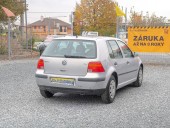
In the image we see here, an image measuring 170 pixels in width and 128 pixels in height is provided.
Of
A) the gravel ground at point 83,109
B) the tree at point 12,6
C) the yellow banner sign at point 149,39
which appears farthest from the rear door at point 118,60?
the tree at point 12,6

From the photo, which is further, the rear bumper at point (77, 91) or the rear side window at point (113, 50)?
the rear side window at point (113, 50)

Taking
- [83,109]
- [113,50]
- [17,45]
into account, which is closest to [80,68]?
[83,109]

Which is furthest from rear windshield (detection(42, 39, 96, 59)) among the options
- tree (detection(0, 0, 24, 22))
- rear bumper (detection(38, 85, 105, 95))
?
tree (detection(0, 0, 24, 22))

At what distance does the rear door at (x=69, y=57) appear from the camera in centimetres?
757

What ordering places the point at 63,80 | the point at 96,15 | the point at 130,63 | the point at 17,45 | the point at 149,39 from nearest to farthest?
the point at 63,80, the point at 130,63, the point at 149,39, the point at 17,45, the point at 96,15

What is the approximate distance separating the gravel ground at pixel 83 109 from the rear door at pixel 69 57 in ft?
2.60

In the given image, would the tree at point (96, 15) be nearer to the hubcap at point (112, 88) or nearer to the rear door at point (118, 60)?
the rear door at point (118, 60)

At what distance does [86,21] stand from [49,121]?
3512 cm

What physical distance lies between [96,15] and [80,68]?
107 ft

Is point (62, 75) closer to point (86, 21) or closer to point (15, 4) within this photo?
point (15, 4)

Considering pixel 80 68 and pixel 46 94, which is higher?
pixel 80 68

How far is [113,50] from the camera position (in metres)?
8.51

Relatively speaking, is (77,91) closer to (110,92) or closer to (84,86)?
(84,86)

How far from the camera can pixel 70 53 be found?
25.6 feet
